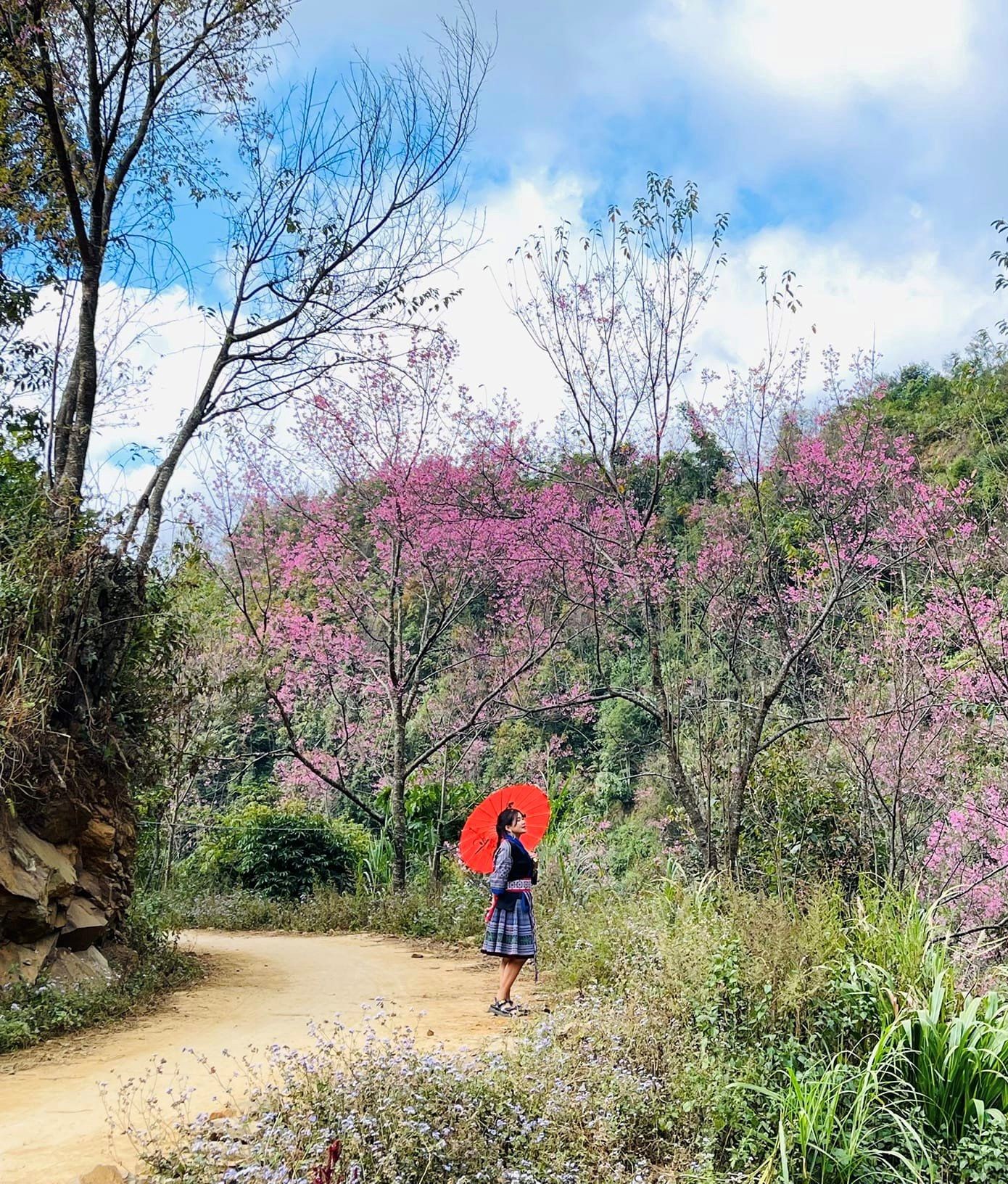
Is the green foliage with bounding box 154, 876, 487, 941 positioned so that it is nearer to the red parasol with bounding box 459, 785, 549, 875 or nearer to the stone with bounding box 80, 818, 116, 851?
the red parasol with bounding box 459, 785, 549, 875

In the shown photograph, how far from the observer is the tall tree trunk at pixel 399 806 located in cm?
1023

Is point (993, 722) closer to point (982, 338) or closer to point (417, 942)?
point (982, 338)

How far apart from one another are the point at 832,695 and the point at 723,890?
158 inches

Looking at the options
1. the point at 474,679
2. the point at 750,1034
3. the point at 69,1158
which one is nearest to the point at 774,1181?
the point at 750,1034

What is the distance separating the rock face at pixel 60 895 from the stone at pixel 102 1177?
2.47m

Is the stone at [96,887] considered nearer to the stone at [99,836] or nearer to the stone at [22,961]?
the stone at [99,836]

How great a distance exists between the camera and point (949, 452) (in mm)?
19656

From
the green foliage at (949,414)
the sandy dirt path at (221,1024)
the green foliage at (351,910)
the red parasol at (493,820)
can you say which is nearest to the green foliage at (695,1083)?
the sandy dirt path at (221,1024)

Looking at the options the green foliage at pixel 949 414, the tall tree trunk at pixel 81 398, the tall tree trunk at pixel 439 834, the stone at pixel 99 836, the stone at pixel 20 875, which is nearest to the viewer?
the stone at pixel 20 875

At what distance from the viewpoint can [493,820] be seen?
6.46 meters

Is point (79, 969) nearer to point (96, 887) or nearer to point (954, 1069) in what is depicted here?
point (96, 887)

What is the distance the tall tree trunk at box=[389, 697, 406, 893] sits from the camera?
10.2 meters

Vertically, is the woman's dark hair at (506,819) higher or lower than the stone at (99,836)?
higher

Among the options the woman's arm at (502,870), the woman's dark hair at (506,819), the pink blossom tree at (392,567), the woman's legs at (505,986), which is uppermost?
the pink blossom tree at (392,567)
